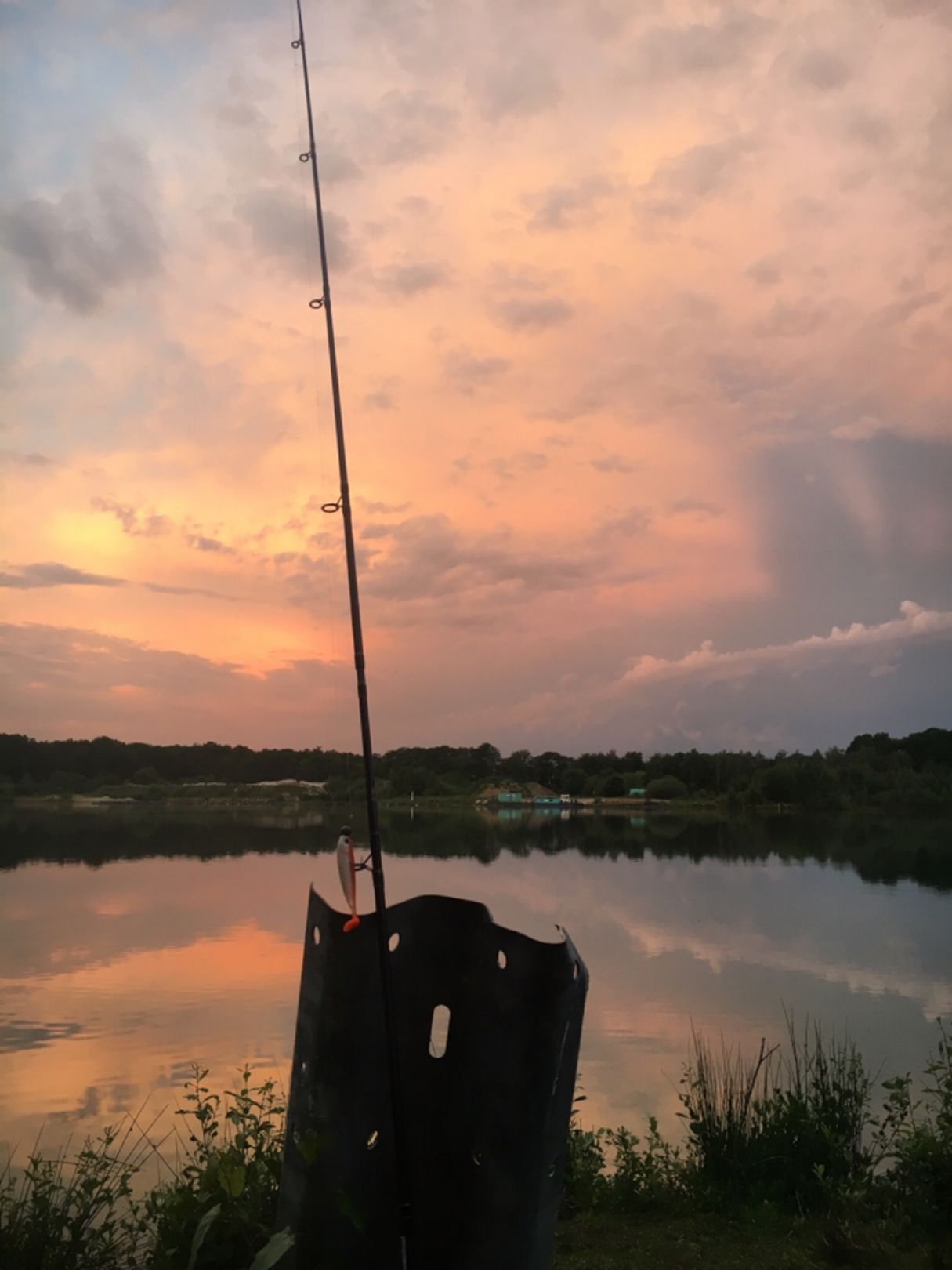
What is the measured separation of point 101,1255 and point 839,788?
70.4 meters

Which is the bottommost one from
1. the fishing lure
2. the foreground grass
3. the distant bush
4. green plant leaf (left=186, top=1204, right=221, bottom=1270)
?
the distant bush

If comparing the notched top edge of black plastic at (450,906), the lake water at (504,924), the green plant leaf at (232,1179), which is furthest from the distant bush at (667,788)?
the notched top edge of black plastic at (450,906)

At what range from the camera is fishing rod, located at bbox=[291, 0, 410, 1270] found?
3.39 m

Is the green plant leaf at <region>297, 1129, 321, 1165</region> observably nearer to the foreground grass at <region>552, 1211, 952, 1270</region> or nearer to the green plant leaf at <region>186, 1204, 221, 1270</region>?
the green plant leaf at <region>186, 1204, 221, 1270</region>

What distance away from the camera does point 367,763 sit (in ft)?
12.7

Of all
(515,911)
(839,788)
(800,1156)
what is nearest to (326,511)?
(800,1156)

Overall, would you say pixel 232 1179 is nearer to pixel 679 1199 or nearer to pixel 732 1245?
pixel 732 1245

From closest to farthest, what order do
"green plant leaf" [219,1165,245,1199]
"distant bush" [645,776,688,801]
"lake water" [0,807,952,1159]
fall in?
"green plant leaf" [219,1165,245,1199]
"lake water" [0,807,952,1159]
"distant bush" [645,776,688,801]

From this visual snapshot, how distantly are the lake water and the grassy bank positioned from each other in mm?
1308

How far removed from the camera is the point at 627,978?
1508 centimetres

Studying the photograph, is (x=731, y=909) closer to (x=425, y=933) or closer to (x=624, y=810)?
(x=425, y=933)

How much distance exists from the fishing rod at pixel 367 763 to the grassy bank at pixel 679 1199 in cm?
44

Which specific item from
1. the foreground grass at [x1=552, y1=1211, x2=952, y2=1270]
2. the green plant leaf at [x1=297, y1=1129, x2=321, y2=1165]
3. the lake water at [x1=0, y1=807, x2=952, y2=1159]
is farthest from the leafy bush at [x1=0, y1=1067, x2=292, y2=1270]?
the foreground grass at [x1=552, y1=1211, x2=952, y2=1270]

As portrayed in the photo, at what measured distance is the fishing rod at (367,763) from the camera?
3.39 meters
